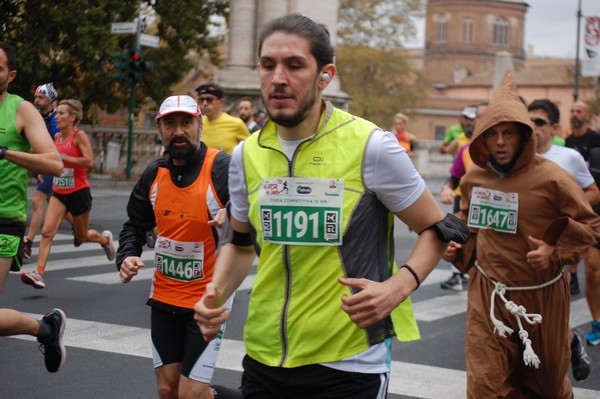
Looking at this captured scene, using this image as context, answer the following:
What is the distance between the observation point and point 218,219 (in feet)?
17.3

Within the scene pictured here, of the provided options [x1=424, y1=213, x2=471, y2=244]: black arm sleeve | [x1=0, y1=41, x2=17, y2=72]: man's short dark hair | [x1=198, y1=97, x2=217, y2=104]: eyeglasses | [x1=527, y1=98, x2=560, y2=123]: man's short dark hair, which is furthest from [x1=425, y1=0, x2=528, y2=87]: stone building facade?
[x1=424, y1=213, x2=471, y2=244]: black arm sleeve

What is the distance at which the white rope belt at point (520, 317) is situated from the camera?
5480mm

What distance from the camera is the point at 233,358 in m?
7.91

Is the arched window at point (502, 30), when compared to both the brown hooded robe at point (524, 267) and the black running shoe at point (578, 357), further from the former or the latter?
the brown hooded robe at point (524, 267)

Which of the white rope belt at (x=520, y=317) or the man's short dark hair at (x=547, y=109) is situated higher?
the man's short dark hair at (x=547, y=109)

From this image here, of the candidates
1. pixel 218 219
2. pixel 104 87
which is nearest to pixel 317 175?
pixel 218 219

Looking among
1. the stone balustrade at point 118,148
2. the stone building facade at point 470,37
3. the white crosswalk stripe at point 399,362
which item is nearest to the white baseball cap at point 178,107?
the white crosswalk stripe at point 399,362

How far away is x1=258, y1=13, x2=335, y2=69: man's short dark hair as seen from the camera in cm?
356

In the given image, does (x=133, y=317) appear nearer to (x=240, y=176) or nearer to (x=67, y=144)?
(x=67, y=144)

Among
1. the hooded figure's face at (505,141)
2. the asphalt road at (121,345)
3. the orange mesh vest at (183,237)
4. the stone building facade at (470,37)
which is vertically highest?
the stone building facade at (470,37)

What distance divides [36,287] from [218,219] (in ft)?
18.9

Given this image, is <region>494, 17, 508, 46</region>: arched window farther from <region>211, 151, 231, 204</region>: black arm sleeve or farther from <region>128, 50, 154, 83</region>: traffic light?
→ <region>211, 151, 231, 204</region>: black arm sleeve

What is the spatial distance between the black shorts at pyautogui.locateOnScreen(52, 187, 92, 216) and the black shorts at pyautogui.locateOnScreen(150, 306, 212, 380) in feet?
21.8

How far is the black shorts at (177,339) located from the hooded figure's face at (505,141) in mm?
1942
